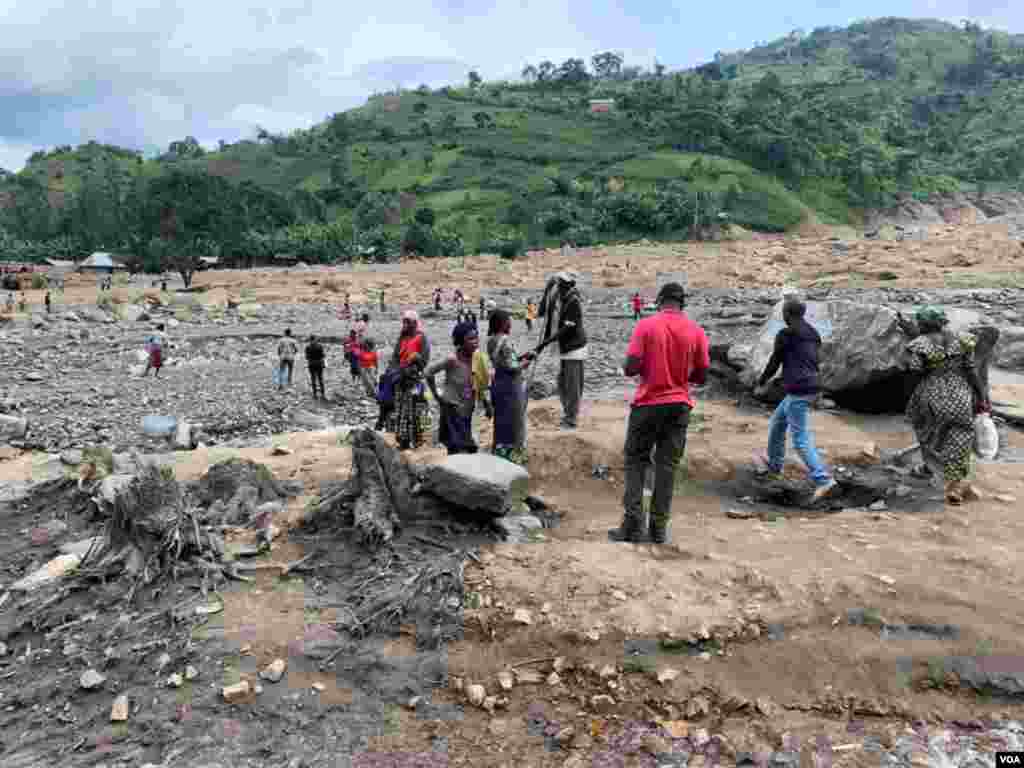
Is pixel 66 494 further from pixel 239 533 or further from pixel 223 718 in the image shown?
pixel 223 718

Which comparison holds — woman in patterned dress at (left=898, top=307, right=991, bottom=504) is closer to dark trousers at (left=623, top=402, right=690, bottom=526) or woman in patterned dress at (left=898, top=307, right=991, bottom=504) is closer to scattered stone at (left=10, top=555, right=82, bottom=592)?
dark trousers at (left=623, top=402, right=690, bottom=526)

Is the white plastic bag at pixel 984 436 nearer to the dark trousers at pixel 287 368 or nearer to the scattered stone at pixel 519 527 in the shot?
the scattered stone at pixel 519 527

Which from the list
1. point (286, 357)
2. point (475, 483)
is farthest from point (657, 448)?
point (286, 357)

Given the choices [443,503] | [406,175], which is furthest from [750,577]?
[406,175]

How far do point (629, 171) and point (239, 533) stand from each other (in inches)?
2767

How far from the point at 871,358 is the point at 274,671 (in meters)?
6.62

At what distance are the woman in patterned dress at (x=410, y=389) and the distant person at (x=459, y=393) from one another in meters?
0.65

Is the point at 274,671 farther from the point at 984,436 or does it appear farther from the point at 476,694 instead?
the point at 984,436

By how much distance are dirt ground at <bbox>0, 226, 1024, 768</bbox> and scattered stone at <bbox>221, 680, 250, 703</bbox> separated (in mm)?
37

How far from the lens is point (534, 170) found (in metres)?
75.8

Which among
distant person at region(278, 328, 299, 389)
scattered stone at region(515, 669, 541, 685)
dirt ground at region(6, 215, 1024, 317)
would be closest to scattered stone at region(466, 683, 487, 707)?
scattered stone at region(515, 669, 541, 685)

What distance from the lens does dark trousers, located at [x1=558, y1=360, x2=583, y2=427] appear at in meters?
7.42

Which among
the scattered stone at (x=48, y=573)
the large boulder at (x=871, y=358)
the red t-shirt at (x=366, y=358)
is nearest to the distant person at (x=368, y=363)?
the red t-shirt at (x=366, y=358)

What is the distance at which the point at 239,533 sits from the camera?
5285 mm
